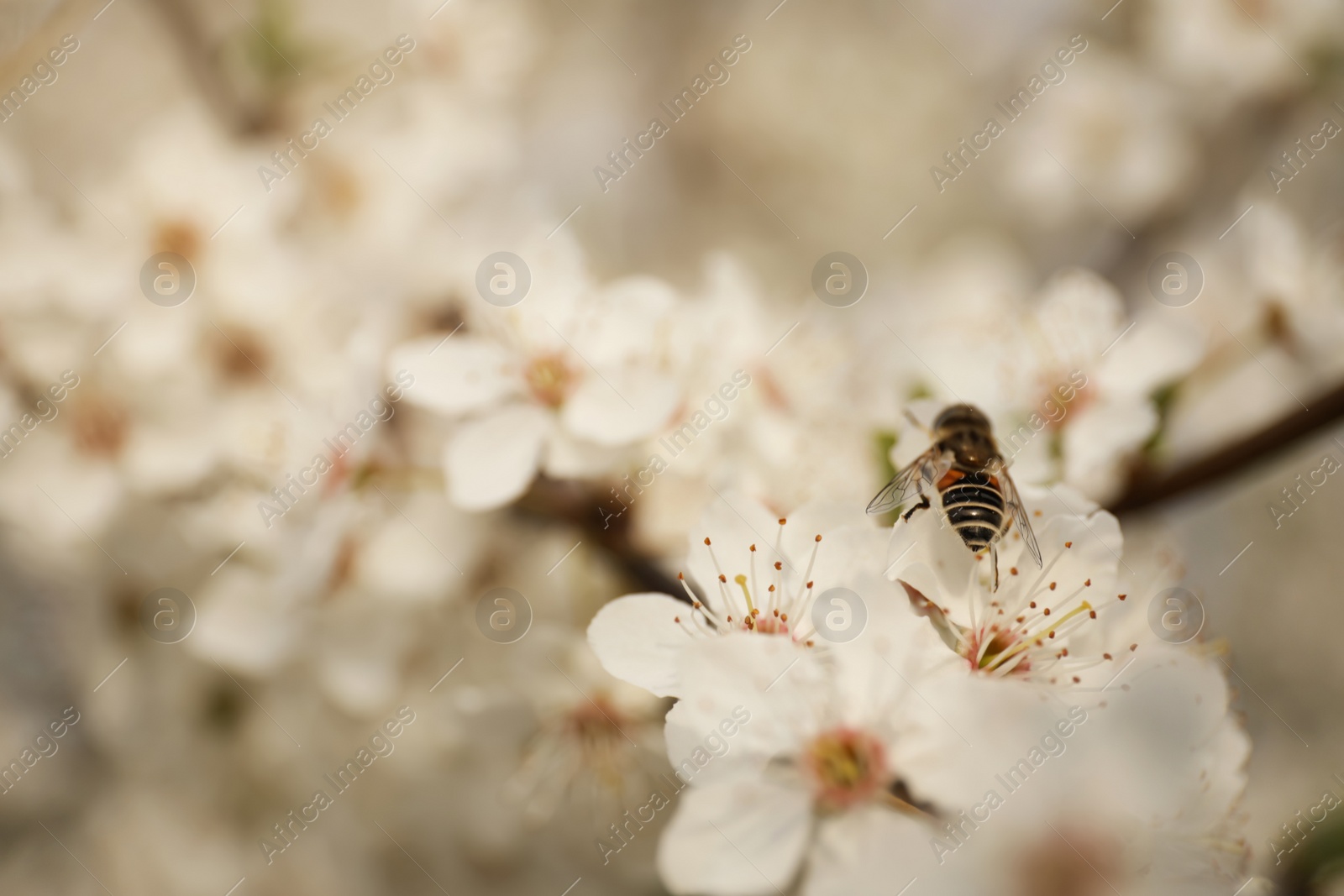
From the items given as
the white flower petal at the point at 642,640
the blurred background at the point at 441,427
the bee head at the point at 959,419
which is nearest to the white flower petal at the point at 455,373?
the blurred background at the point at 441,427

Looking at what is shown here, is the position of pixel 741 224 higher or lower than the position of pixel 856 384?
higher

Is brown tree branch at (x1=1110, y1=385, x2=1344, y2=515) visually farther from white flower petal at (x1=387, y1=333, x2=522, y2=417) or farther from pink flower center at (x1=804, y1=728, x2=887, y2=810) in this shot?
white flower petal at (x1=387, y1=333, x2=522, y2=417)

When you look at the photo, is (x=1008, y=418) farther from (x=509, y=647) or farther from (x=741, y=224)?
(x=741, y=224)

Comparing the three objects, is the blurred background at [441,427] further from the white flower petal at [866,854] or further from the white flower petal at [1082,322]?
the white flower petal at [866,854]

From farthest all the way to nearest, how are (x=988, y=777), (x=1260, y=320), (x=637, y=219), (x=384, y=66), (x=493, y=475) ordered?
(x=637, y=219) < (x=384, y=66) < (x=1260, y=320) < (x=493, y=475) < (x=988, y=777)

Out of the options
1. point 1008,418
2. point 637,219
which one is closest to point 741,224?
point 637,219

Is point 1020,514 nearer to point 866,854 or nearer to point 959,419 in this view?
point 959,419
